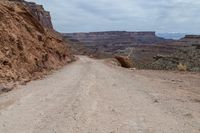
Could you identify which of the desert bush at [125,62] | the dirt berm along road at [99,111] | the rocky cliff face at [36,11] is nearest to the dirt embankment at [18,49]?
the dirt berm along road at [99,111]

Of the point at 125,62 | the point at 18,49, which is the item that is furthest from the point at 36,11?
the point at 18,49

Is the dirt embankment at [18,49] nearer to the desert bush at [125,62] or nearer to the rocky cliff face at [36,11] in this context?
the rocky cliff face at [36,11]

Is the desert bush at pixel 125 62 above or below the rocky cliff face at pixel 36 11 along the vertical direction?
below

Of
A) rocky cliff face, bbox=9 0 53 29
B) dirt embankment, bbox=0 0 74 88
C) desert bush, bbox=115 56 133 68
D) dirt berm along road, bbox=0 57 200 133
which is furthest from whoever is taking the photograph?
desert bush, bbox=115 56 133 68

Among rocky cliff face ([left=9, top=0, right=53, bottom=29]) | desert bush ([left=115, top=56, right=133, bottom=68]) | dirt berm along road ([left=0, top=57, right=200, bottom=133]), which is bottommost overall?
desert bush ([left=115, top=56, right=133, bottom=68])

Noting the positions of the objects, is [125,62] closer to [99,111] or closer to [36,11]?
[36,11]

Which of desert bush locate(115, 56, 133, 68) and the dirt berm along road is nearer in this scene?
the dirt berm along road

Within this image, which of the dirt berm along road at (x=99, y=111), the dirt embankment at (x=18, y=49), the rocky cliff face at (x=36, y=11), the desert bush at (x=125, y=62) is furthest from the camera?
the desert bush at (x=125, y=62)

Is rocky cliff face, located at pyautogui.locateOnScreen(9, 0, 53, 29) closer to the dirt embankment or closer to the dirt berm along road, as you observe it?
the dirt embankment

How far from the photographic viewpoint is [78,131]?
741 centimetres

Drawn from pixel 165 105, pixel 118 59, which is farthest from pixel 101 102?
pixel 118 59

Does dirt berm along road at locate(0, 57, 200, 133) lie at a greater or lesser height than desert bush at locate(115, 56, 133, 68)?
greater

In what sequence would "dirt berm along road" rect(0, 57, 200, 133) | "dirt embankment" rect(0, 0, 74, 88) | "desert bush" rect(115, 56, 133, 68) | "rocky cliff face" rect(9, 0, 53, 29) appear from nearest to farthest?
1. "dirt berm along road" rect(0, 57, 200, 133)
2. "dirt embankment" rect(0, 0, 74, 88)
3. "rocky cliff face" rect(9, 0, 53, 29)
4. "desert bush" rect(115, 56, 133, 68)

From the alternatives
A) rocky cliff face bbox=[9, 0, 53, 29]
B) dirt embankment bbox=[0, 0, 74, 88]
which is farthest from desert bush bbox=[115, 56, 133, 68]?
dirt embankment bbox=[0, 0, 74, 88]
